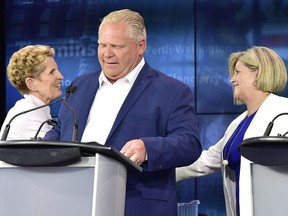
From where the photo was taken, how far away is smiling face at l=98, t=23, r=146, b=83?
2.80 meters

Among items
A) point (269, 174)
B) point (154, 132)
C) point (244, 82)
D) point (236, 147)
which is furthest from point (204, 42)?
point (269, 174)

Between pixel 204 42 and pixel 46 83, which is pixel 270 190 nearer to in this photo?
pixel 46 83

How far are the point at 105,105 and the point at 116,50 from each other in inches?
8.5

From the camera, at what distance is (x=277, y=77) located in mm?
3457

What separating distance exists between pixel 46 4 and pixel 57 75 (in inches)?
90.7

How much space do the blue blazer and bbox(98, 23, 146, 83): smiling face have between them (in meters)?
0.08

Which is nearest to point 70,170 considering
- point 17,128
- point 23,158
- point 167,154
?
point 23,158

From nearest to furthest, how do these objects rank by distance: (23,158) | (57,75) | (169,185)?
1. (23,158)
2. (169,185)
3. (57,75)

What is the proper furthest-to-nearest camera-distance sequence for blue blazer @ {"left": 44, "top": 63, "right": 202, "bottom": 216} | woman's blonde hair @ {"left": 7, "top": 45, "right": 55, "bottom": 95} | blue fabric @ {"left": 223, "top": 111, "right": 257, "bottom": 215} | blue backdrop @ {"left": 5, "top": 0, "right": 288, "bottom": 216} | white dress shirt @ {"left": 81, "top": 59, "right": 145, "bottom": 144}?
blue backdrop @ {"left": 5, "top": 0, "right": 288, "bottom": 216}, woman's blonde hair @ {"left": 7, "top": 45, "right": 55, "bottom": 95}, blue fabric @ {"left": 223, "top": 111, "right": 257, "bottom": 215}, white dress shirt @ {"left": 81, "top": 59, "right": 145, "bottom": 144}, blue blazer @ {"left": 44, "top": 63, "right": 202, "bottom": 216}

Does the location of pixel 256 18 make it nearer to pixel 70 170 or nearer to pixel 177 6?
pixel 177 6

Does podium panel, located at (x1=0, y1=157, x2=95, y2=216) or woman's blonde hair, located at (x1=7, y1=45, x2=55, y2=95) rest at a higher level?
woman's blonde hair, located at (x1=7, y1=45, x2=55, y2=95)

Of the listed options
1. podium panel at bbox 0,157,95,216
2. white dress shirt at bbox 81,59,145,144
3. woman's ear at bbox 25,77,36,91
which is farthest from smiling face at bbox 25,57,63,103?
podium panel at bbox 0,157,95,216

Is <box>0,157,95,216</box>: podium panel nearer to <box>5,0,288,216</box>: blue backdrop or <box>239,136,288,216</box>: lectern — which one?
<box>239,136,288,216</box>: lectern

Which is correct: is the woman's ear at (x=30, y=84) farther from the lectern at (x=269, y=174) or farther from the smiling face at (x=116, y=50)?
the lectern at (x=269, y=174)
